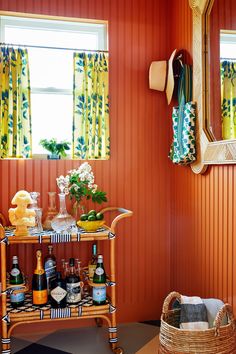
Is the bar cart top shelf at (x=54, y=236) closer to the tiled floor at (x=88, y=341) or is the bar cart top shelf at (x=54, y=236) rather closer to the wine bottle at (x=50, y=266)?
the wine bottle at (x=50, y=266)

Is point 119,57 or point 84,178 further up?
point 119,57

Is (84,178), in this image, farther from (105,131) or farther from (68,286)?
(68,286)

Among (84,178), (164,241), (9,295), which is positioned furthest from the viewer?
(164,241)

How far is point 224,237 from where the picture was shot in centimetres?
204

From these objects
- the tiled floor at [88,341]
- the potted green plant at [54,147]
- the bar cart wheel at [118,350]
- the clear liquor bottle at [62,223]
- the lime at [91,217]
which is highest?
the potted green plant at [54,147]

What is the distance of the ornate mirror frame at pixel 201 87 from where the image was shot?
2135 mm

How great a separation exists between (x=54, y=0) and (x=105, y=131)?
96cm

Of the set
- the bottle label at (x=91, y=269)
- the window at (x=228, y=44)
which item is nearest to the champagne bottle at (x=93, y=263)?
the bottle label at (x=91, y=269)

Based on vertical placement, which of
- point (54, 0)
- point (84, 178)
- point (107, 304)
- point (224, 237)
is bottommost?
point (107, 304)

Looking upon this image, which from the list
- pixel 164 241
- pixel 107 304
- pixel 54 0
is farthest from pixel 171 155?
pixel 54 0

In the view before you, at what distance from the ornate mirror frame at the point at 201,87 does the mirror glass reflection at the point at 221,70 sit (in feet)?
0.07

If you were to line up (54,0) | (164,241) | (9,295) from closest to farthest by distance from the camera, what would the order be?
1. (9,295)
2. (54,0)
3. (164,241)

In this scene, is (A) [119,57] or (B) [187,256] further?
(A) [119,57]

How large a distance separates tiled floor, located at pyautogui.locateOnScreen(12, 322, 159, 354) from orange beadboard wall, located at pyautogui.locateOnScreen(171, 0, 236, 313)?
0.40 metres
